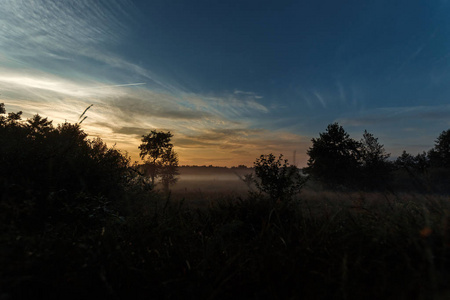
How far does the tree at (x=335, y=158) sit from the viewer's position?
35312 millimetres

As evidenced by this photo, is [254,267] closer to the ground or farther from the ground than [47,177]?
closer to the ground

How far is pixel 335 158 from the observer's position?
3612cm

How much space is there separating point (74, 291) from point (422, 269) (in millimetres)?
2182

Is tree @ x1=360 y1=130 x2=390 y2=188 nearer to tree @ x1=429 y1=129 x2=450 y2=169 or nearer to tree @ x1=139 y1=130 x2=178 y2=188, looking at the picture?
tree @ x1=429 y1=129 x2=450 y2=169

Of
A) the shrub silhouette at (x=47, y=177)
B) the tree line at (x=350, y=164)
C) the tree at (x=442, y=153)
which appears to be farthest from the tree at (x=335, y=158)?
the shrub silhouette at (x=47, y=177)

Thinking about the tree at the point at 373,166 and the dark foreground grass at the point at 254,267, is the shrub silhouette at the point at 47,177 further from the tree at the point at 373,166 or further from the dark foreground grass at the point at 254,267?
the tree at the point at 373,166

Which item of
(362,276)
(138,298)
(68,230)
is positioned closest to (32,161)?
(68,230)

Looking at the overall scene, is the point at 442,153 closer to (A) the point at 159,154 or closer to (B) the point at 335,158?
(B) the point at 335,158

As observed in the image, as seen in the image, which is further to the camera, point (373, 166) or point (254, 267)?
point (373, 166)

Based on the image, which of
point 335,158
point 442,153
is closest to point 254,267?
point 335,158

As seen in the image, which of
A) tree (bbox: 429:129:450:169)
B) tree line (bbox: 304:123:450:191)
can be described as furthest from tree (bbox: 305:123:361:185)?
tree (bbox: 429:129:450:169)

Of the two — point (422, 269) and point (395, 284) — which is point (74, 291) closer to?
point (395, 284)

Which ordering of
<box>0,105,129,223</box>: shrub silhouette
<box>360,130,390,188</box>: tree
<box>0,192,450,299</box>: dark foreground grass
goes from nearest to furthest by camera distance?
<box>0,192,450,299</box>: dark foreground grass < <box>0,105,129,223</box>: shrub silhouette < <box>360,130,390,188</box>: tree

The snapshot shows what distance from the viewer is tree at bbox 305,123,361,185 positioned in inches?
1390
